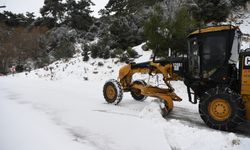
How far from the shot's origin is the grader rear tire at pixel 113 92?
9.68 metres

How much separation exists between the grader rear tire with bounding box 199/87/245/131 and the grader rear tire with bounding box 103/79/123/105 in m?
3.16

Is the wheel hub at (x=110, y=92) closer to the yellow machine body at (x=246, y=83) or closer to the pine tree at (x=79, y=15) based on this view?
the yellow machine body at (x=246, y=83)

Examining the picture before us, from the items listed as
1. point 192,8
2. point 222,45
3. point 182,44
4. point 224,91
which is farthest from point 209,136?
point 192,8

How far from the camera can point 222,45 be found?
7375mm

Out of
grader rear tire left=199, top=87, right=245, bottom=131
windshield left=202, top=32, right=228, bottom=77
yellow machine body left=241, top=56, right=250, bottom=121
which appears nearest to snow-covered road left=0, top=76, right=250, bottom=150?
grader rear tire left=199, top=87, right=245, bottom=131

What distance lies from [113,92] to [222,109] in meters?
4.04

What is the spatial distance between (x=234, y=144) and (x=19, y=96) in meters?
7.66

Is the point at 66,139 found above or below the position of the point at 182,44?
below

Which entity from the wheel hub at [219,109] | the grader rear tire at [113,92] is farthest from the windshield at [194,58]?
the grader rear tire at [113,92]

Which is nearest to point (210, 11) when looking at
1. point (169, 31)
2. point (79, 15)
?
point (169, 31)

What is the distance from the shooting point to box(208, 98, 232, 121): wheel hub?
6.83 metres

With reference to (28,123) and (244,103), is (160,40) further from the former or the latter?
(28,123)

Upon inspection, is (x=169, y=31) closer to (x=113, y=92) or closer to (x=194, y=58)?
(x=113, y=92)

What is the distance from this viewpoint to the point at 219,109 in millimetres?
6957
